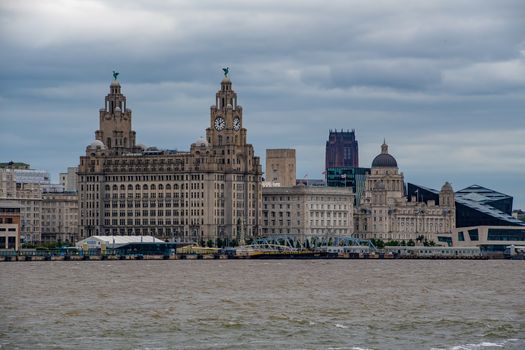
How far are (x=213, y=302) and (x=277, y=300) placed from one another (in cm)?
581

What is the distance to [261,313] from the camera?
363 feet

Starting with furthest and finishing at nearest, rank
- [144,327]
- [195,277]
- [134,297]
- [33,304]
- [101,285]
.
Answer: [195,277] → [101,285] → [134,297] → [33,304] → [144,327]

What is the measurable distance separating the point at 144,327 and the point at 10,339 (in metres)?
10.6

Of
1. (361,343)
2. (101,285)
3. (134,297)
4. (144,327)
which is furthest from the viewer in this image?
(101,285)

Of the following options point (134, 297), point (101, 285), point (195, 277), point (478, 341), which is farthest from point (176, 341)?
point (195, 277)

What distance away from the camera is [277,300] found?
12531cm

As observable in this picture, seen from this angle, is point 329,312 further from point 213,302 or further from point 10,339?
point 10,339

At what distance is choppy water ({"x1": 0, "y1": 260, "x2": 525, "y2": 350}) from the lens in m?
91.7

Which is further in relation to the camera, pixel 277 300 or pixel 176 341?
pixel 277 300

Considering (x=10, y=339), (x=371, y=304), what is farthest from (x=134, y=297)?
(x=10, y=339)

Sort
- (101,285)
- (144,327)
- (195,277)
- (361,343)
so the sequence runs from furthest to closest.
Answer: (195,277) → (101,285) → (144,327) → (361,343)

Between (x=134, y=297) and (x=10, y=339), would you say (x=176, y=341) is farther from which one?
(x=134, y=297)

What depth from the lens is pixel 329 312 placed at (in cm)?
11150

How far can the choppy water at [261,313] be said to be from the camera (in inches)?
3610
